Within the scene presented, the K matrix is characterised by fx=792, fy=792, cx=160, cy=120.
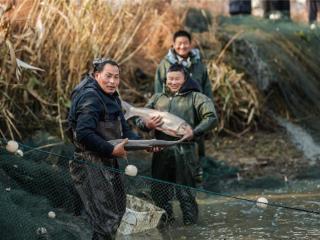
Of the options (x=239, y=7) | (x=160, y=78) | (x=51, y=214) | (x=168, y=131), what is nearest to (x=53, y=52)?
(x=160, y=78)

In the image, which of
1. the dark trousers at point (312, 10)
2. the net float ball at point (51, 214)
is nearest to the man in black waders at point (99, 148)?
the net float ball at point (51, 214)

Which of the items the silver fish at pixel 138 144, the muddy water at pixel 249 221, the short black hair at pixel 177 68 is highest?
the short black hair at pixel 177 68

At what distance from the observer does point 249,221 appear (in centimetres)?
839

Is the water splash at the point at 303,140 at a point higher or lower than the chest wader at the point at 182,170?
lower

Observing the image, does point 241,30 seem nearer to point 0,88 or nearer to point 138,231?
point 0,88

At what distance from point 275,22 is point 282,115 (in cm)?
346

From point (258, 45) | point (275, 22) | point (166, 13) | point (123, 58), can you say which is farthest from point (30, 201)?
point (275, 22)

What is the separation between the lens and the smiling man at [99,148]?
6316 millimetres

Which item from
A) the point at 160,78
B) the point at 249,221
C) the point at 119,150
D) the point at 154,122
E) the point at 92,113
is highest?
the point at 92,113

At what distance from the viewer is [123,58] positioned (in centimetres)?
1255

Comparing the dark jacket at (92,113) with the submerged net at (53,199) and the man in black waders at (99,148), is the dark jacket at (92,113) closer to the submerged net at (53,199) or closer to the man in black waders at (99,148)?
the man in black waders at (99,148)

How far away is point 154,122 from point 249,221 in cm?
148

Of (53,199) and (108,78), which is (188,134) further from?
(108,78)

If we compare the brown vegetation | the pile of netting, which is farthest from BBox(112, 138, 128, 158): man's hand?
the brown vegetation
